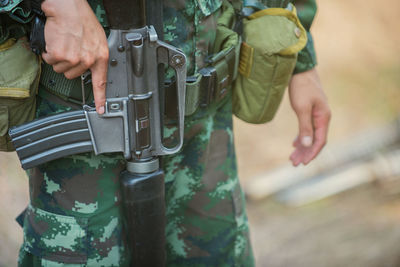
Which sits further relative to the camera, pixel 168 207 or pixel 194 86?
pixel 168 207

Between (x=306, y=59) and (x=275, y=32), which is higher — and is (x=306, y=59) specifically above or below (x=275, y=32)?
below

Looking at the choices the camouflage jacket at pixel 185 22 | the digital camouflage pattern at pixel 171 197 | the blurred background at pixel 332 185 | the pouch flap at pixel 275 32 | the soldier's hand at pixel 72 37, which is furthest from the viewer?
the blurred background at pixel 332 185

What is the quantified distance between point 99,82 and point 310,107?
2.47 ft

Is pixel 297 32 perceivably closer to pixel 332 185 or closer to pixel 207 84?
pixel 207 84

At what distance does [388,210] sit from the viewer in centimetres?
300

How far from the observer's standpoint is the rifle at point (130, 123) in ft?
3.87

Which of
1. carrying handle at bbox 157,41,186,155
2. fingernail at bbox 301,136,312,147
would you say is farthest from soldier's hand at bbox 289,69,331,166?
carrying handle at bbox 157,41,186,155

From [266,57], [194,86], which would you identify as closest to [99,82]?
[194,86]

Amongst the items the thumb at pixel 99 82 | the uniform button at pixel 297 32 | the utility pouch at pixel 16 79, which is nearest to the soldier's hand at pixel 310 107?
the uniform button at pixel 297 32

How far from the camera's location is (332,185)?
3109 mm

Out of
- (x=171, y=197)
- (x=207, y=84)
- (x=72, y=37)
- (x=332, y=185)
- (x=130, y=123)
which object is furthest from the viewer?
(x=332, y=185)

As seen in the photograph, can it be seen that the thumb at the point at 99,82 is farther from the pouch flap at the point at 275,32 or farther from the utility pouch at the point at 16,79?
the pouch flap at the point at 275,32

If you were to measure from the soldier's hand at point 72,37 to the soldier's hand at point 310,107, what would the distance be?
73 centimetres

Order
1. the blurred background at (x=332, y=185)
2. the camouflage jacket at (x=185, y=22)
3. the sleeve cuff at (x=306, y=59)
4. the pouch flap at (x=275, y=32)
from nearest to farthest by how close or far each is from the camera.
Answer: the camouflage jacket at (x=185, y=22) → the pouch flap at (x=275, y=32) → the sleeve cuff at (x=306, y=59) → the blurred background at (x=332, y=185)
